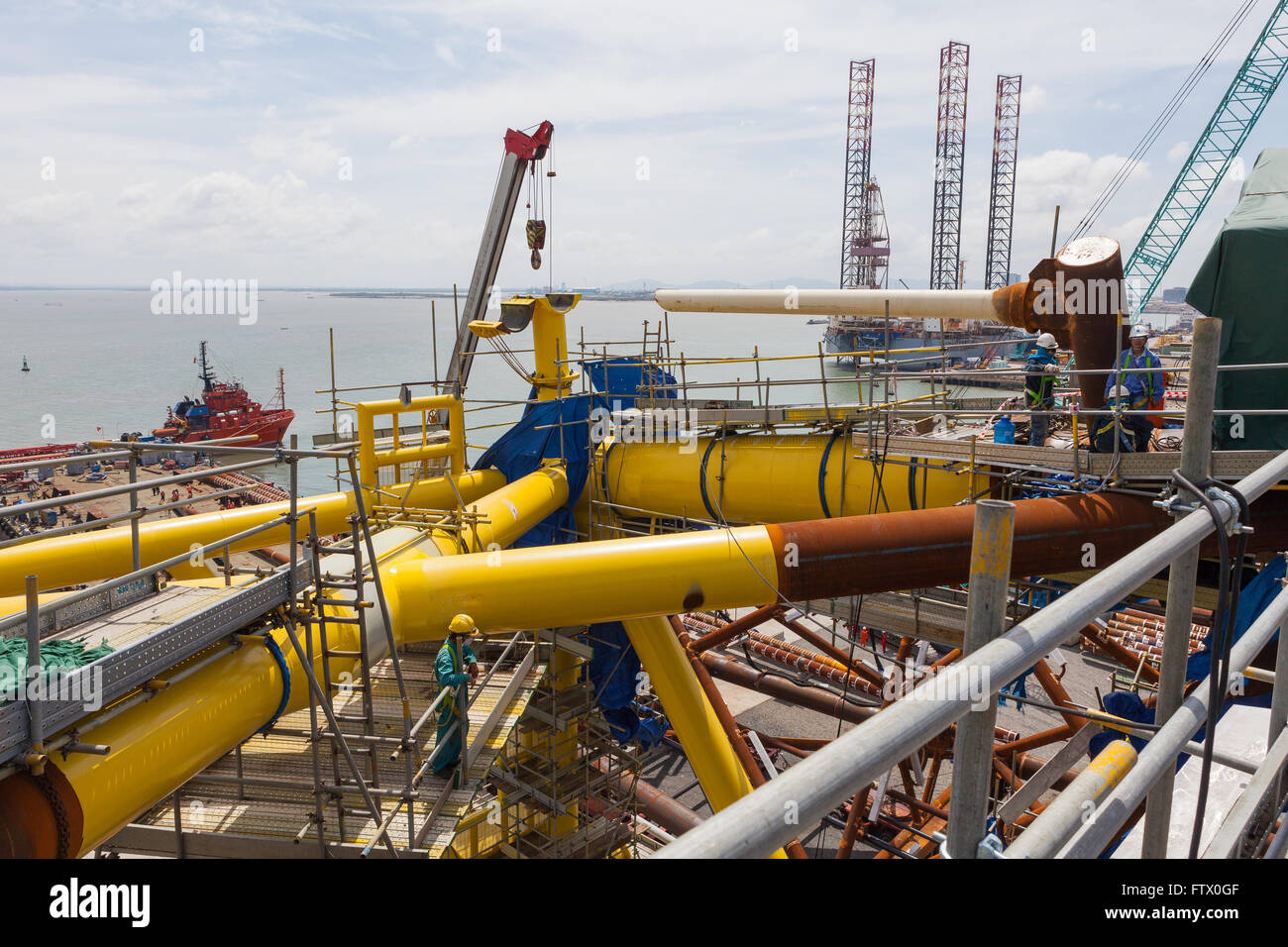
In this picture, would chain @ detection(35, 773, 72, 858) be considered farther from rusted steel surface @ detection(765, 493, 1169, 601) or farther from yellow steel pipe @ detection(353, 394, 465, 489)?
yellow steel pipe @ detection(353, 394, 465, 489)

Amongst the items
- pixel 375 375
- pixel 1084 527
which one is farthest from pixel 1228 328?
pixel 375 375

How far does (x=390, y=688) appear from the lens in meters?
10.3

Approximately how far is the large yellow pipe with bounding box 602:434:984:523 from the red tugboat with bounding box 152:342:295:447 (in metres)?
47.7

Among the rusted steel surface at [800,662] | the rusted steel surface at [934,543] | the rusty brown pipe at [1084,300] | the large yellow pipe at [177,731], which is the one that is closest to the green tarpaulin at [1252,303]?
the rusty brown pipe at [1084,300]

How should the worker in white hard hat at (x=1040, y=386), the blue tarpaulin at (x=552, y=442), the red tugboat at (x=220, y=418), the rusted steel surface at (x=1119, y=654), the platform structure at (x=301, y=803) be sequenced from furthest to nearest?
the red tugboat at (x=220, y=418)
the rusted steel surface at (x=1119, y=654)
the blue tarpaulin at (x=552, y=442)
the worker in white hard hat at (x=1040, y=386)
the platform structure at (x=301, y=803)

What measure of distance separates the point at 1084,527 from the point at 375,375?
8697 centimetres

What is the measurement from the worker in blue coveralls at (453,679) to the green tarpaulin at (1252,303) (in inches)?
330

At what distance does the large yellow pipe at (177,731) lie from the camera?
4.78 metres

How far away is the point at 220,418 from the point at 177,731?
56.6 meters

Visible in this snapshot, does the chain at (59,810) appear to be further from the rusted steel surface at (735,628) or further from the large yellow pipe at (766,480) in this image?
the rusted steel surface at (735,628)
